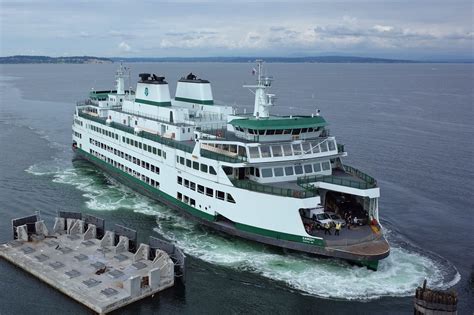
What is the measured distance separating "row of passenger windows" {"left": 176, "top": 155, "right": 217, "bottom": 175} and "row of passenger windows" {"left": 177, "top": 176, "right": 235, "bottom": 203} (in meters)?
1.21

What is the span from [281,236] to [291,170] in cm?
512

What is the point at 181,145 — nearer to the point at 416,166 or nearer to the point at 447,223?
the point at 447,223

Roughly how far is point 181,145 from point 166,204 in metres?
6.08

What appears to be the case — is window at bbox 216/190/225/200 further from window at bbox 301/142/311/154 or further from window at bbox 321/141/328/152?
window at bbox 321/141/328/152

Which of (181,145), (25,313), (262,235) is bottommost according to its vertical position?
(25,313)

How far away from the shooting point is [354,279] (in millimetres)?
27141

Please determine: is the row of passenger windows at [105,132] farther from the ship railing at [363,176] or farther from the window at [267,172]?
the ship railing at [363,176]

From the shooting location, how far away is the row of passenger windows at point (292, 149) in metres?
31.9

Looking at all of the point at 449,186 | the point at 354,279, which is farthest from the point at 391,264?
the point at 449,186

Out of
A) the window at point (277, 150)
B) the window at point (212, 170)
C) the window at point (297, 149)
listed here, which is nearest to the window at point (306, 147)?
the window at point (297, 149)

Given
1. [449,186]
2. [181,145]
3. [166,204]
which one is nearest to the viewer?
[181,145]

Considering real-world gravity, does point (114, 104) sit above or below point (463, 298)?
above

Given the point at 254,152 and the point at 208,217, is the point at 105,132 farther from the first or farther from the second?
the point at 254,152

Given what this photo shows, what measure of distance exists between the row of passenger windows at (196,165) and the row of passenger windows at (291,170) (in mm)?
2883
